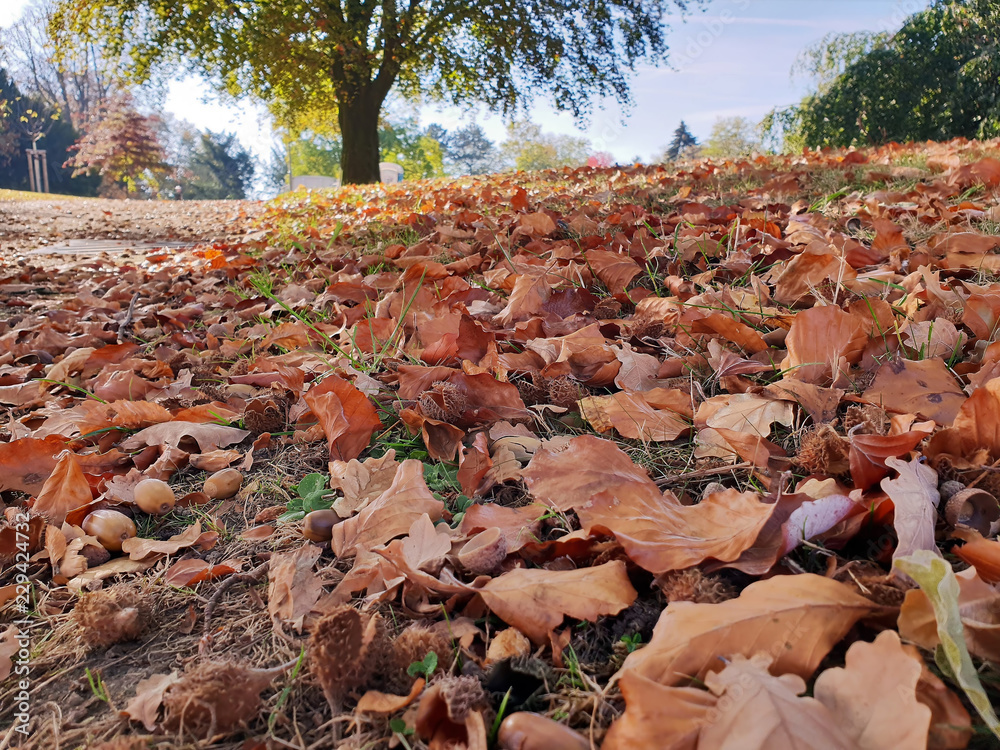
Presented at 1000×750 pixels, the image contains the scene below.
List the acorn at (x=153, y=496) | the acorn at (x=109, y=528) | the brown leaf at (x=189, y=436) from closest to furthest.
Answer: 1. the acorn at (x=109, y=528)
2. the acorn at (x=153, y=496)
3. the brown leaf at (x=189, y=436)

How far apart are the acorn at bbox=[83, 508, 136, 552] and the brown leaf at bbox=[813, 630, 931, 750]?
3.83ft

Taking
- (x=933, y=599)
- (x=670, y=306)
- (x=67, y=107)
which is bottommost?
(x=933, y=599)

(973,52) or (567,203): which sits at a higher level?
(973,52)

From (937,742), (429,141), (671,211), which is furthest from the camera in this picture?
(429,141)

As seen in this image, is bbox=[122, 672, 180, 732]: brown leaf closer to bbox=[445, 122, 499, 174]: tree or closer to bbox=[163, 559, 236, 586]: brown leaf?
bbox=[163, 559, 236, 586]: brown leaf

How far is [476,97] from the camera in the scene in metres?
12.0

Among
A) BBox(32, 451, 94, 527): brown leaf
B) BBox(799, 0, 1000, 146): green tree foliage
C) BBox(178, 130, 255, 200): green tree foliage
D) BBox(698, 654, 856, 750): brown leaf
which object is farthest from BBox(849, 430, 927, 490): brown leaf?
BBox(178, 130, 255, 200): green tree foliage

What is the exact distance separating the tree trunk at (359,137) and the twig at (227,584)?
37.8 feet

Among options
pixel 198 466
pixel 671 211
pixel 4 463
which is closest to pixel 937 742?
pixel 198 466

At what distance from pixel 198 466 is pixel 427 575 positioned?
33.1 inches

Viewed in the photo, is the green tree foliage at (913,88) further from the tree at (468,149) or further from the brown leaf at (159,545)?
the tree at (468,149)

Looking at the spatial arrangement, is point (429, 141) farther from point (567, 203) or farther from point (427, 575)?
point (427, 575)

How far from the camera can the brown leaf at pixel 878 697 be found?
1.75ft

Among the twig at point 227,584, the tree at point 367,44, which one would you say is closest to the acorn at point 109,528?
the twig at point 227,584
